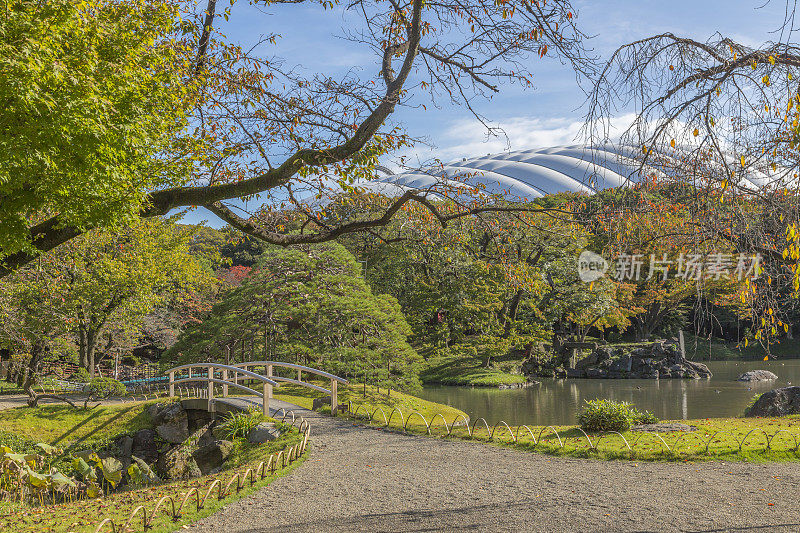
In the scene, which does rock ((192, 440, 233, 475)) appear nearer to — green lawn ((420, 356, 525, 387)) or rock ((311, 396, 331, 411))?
rock ((311, 396, 331, 411))

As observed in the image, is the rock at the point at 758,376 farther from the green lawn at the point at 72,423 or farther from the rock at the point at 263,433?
the green lawn at the point at 72,423

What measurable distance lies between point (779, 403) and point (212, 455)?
11760 millimetres

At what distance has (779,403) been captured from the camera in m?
12.7

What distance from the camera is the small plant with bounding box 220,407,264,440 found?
1045 centimetres

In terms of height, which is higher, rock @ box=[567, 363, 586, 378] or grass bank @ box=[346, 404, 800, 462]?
grass bank @ box=[346, 404, 800, 462]

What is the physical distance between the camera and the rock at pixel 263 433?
32.5 feet

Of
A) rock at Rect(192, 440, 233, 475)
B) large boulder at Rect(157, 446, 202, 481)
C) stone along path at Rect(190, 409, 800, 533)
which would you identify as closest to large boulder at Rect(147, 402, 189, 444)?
large boulder at Rect(157, 446, 202, 481)

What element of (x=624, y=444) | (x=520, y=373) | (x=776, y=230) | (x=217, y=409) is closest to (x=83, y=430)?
(x=217, y=409)

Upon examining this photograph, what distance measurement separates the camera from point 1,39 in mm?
5379

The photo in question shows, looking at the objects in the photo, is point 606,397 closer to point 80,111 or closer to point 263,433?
point 263,433

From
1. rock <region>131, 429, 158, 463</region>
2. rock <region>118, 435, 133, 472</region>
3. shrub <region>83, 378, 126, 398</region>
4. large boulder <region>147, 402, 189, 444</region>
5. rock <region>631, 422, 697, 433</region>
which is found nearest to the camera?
rock <region>631, 422, 697, 433</region>

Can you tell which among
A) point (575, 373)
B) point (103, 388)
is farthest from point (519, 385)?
point (103, 388)

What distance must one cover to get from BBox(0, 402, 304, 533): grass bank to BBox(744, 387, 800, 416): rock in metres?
10.2

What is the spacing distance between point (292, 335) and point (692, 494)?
13.6m
